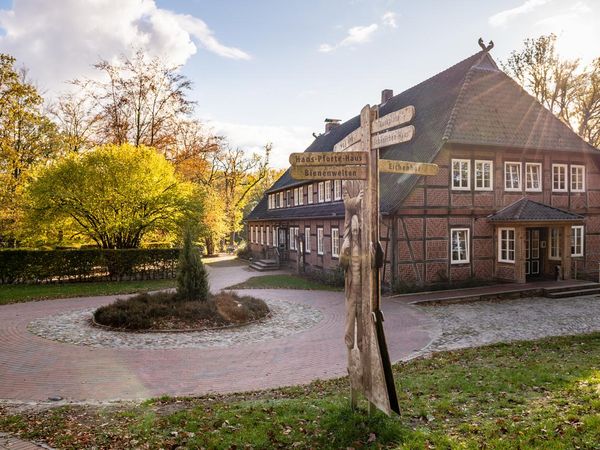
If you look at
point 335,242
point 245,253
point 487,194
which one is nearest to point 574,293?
point 487,194

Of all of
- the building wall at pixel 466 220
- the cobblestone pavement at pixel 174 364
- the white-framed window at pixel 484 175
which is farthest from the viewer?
the white-framed window at pixel 484 175

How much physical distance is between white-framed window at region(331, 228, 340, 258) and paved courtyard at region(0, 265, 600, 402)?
18.8 ft

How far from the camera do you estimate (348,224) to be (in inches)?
200

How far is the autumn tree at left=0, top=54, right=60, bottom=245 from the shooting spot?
21891 mm

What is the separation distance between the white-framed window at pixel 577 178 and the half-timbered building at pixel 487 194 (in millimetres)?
47

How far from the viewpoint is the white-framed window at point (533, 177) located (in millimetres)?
19266

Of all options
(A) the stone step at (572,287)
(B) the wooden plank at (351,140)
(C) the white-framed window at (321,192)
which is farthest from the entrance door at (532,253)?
(B) the wooden plank at (351,140)

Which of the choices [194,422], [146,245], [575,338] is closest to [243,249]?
[146,245]

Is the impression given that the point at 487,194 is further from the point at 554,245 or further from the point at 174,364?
the point at 174,364

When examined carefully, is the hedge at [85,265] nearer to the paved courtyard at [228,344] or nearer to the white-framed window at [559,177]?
the paved courtyard at [228,344]

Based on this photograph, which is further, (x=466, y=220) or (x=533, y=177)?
(x=533, y=177)

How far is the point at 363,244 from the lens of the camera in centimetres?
498

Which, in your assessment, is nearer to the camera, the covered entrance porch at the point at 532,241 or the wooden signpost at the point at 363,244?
the wooden signpost at the point at 363,244

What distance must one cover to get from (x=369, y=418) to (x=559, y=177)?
63.4 ft
